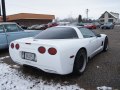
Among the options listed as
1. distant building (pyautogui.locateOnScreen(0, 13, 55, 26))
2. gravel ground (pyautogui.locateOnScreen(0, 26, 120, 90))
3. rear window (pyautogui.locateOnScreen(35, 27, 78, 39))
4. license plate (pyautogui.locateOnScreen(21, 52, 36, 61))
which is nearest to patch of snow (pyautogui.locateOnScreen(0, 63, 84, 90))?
gravel ground (pyautogui.locateOnScreen(0, 26, 120, 90))

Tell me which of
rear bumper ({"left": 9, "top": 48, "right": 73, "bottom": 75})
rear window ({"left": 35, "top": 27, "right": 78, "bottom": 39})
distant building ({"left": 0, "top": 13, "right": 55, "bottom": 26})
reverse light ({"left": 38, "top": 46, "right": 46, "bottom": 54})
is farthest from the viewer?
distant building ({"left": 0, "top": 13, "right": 55, "bottom": 26})

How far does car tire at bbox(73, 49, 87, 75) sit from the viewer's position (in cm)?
442

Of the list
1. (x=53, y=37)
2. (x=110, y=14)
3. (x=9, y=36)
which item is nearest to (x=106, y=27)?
(x=9, y=36)

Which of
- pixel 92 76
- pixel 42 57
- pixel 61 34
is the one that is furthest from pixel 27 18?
pixel 42 57

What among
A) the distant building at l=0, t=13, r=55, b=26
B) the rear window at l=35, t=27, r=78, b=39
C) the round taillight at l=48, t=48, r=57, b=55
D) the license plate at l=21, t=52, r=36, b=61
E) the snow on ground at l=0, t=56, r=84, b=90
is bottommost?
the snow on ground at l=0, t=56, r=84, b=90

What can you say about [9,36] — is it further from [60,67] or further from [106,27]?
[106,27]

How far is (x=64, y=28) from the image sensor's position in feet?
17.5

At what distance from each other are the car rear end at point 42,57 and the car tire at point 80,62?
0.24m

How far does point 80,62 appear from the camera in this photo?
15.3ft

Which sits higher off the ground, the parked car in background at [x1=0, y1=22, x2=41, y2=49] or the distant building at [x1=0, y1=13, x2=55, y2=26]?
the distant building at [x1=0, y1=13, x2=55, y2=26]

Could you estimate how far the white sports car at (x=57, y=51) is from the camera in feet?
13.1

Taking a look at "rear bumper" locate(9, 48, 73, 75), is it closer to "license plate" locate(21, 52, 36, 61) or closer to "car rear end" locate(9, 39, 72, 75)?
"car rear end" locate(9, 39, 72, 75)

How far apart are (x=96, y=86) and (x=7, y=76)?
7.60 feet

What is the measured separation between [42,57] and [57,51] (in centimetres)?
42
